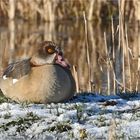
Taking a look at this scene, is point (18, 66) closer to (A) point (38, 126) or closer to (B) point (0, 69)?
(A) point (38, 126)

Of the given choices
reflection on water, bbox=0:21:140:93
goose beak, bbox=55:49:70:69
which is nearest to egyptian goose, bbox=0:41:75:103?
goose beak, bbox=55:49:70:69

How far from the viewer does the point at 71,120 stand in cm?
530

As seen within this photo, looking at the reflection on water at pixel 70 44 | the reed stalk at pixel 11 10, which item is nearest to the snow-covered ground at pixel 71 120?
the reflection on water at pixel 70 44

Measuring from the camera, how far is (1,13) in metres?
19.3

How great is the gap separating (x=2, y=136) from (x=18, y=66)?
1.41m

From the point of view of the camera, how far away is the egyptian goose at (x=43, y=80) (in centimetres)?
602

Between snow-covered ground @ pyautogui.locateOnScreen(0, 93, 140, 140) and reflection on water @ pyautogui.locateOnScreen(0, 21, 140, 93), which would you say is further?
reflection on water @ pyautogui.locateOnScreen(0, 21, 140, 93)

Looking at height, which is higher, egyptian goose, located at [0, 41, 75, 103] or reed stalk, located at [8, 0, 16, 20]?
reed stalk, located at [8, 0, 16, 20]

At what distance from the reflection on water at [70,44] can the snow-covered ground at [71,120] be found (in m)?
3.57

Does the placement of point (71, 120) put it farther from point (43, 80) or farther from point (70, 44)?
point (70, 44)

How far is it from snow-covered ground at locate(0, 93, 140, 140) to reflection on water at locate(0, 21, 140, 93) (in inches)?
141

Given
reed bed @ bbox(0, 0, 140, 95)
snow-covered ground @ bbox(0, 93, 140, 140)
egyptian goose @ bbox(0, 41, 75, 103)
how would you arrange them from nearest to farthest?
snow-covered ground @ bbox(0, 93, 140, 140), egyptian goose @ bbox(0, 41, 75, 103), reed bed @ bbox(0, 0, 140, 95)

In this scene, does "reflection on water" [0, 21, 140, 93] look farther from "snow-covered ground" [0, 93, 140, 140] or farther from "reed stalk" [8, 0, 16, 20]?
"snow-covered ground" [0, 93, 140, 140]

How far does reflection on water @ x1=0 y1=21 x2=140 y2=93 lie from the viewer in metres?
11.1
